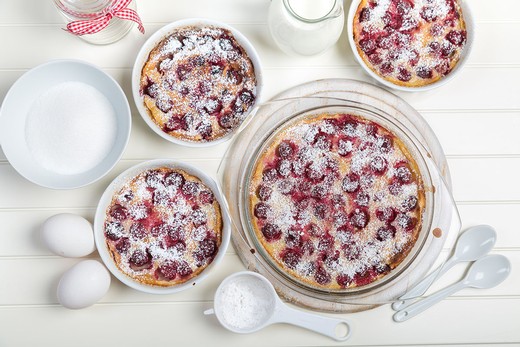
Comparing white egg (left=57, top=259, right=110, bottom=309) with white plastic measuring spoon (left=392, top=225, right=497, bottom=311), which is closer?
white egg (left=57, top=259, right=110, bottom=309)

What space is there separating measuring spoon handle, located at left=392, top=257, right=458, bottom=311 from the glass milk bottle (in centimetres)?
66

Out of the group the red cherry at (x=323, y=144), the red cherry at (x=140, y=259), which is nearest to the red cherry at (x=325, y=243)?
the red cherry at (x=323, y=144)

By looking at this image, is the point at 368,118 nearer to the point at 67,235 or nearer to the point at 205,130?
the point at 205,130

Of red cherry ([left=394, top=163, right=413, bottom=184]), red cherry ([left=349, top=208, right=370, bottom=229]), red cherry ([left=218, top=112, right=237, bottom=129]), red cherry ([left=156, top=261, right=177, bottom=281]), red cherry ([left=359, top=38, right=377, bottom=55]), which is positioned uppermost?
red cherry ([left=359, top=38, right=377, bottom=55])

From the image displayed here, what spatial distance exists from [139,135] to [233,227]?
36cm

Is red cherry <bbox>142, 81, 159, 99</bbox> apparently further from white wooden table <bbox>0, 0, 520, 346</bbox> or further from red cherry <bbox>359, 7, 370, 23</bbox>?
red cherry <bbox>359, 7, 370, 23</bbox>

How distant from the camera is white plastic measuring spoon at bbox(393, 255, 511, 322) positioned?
5.25 ft

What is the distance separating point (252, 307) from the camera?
5.08ft

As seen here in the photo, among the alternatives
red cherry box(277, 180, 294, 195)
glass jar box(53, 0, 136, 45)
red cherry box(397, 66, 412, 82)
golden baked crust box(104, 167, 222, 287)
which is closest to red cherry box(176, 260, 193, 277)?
golden baked crust box(104, 167, 222, 287)

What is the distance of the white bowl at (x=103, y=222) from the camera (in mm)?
1516

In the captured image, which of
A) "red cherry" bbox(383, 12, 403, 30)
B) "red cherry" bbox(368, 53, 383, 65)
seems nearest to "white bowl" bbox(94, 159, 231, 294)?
"red cherry" bbox(368, 53, 383, 65)

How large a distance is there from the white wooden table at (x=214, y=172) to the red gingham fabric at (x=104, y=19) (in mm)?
126

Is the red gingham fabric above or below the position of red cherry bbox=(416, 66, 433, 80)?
below

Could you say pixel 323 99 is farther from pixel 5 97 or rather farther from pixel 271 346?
pixel 5 97
